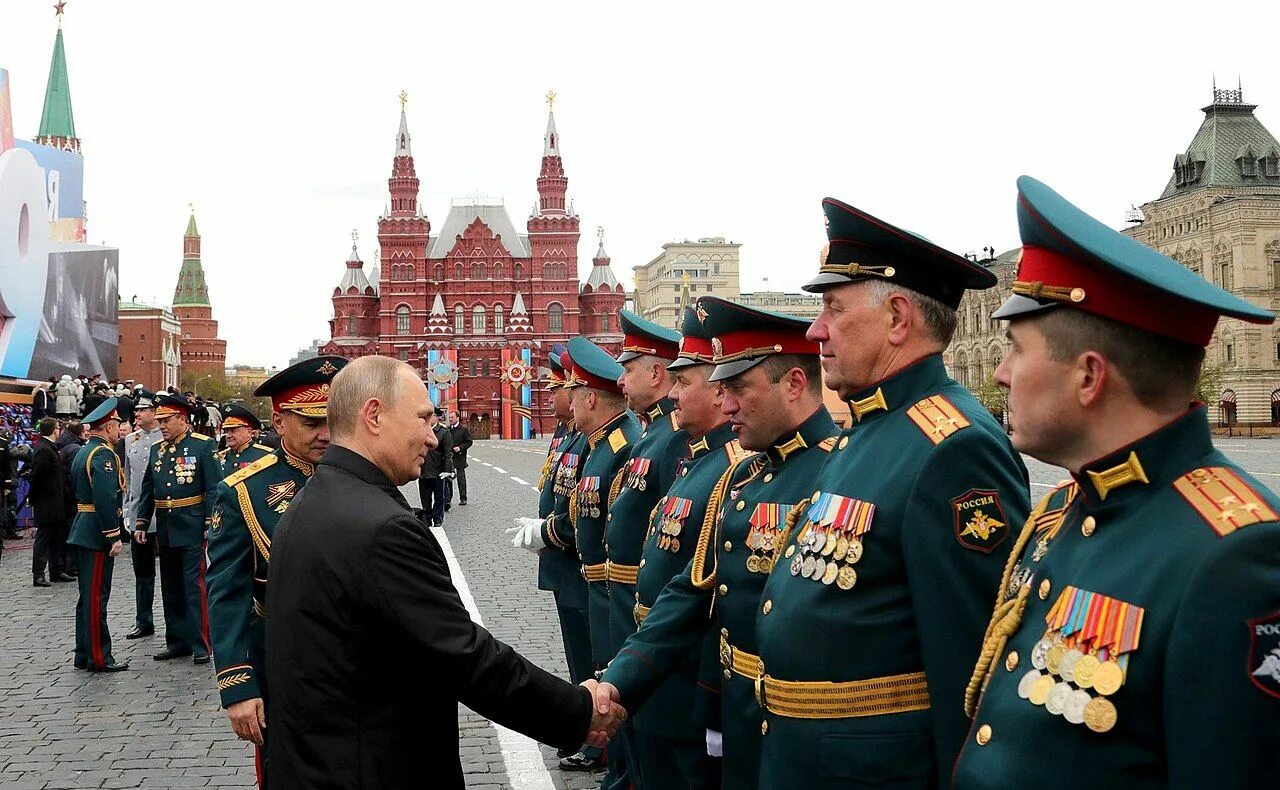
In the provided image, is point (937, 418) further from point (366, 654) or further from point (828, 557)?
point (366, 654)

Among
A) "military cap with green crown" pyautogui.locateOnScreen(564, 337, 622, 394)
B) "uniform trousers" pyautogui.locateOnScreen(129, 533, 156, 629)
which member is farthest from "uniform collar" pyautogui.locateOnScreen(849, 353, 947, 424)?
"uniform trousers" pyautogui.locateOnScreen(129, 533, 156, 629)

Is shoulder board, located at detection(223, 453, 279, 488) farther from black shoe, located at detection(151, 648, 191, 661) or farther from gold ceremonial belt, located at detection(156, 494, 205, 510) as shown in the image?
gold ceremonial belt, located at detection(156, 494, 205, 510)

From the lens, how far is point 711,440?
498 centimetres

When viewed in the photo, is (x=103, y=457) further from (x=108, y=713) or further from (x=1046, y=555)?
(x=1046, y=555)

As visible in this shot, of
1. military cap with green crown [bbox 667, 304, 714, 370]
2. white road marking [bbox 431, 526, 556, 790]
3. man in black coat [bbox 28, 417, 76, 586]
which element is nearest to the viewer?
military cap with green crown [bbox 667, 304, 714, 370]

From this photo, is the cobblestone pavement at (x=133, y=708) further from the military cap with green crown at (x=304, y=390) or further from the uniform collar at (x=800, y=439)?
the military cap with green crown at (x=304, y=390)

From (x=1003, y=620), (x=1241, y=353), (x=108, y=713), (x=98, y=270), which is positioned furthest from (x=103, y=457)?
(x=1241, y=353)

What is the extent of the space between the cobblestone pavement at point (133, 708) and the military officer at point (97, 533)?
233 millimetres

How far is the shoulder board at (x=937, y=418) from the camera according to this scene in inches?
109

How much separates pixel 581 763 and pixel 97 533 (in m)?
5.37

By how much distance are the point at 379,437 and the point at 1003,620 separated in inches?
71.6

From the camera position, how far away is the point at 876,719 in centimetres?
272

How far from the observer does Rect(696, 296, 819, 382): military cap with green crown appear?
13.2 feet

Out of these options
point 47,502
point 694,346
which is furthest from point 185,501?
point 694,346
